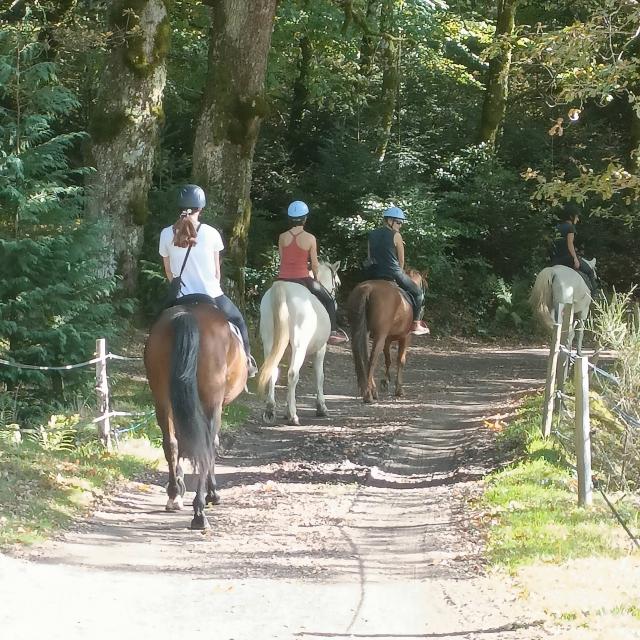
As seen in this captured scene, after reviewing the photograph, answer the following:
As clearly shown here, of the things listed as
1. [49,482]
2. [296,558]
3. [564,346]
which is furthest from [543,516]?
[49,482]

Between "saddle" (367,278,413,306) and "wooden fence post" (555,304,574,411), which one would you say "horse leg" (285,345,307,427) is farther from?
"wooden fence post" (555,304,574,411)

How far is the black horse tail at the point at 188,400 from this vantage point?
29.5 ft

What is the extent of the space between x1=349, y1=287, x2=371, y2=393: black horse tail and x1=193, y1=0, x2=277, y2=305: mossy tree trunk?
121 inches

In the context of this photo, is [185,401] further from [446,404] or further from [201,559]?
[446,404]

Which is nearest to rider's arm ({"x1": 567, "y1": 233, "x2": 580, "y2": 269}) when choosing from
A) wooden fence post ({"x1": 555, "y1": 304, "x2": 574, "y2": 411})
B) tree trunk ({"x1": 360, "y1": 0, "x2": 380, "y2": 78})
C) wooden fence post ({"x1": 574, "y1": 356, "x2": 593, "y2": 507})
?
tree trunk ({"x1": 360, "y1": 0, "x2": 380, "y2": 78})

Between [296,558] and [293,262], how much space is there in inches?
276

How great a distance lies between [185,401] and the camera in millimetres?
8992

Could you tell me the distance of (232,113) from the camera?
1875 cm

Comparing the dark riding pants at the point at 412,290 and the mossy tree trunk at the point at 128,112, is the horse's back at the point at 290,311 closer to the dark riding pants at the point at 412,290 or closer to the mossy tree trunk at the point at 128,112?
the dark riding pants at the point at 412,290

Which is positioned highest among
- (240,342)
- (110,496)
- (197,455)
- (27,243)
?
(27,243)

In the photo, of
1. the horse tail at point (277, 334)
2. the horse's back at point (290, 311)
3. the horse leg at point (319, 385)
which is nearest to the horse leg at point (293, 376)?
the horse's back at point (290, 311)

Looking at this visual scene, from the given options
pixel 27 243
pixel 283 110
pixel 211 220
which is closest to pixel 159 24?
pixel 211 220

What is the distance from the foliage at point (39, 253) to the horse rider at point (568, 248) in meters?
9.37

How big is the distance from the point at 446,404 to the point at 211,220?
15.5 feet
